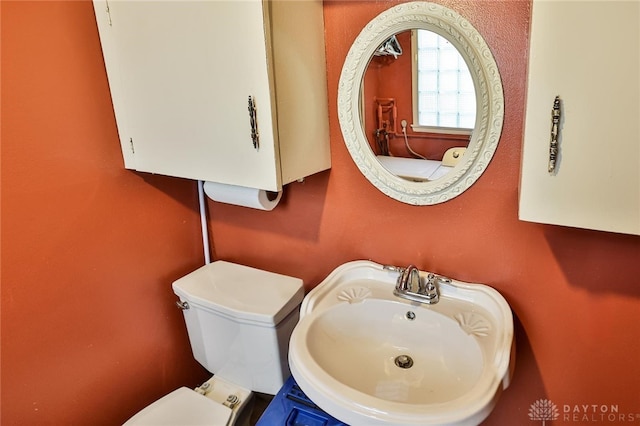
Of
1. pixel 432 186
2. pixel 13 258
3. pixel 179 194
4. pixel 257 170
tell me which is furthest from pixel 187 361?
pixel 432 186

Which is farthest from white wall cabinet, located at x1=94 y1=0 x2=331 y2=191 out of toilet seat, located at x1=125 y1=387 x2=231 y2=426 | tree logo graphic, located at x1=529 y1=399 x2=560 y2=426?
tree logo graphic, located at x1=529 y1=399 x2=560 y2=426

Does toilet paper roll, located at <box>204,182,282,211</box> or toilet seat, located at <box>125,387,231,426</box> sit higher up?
toilet paper roll, located at <box>204,182,282,211</box>

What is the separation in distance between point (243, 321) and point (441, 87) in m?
0.86

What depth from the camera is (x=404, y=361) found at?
3.78 feet

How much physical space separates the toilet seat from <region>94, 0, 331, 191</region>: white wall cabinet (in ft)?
2.41

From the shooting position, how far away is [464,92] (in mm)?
1068

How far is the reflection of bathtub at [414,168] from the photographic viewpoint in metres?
1.15

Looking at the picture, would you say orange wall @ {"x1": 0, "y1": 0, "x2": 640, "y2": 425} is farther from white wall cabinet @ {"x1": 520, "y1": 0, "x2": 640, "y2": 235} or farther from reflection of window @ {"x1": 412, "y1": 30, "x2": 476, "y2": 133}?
white wall cabinet @ {"x1": 520, "y1": 0, "x2": 640, "y2": 235}

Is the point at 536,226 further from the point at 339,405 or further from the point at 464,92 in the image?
the point at 339,405

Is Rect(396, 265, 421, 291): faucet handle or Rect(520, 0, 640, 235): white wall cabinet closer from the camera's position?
Rect(520, 0, 640, 235): white wall cabinet

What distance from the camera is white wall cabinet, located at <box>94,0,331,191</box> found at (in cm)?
103

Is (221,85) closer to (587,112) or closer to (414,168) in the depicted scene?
(414,168)

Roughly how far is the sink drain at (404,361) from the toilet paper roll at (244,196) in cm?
57

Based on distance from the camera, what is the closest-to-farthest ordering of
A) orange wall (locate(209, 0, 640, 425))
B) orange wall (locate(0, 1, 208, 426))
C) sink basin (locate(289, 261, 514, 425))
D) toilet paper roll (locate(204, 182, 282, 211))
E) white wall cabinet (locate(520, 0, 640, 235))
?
white wall cabinet (locate(520, 0, 640, 235)), sink basin (locate(289, 261, 514, 425)), orange wall (locate(209, 0, 640, 425)), orange wall (locate(0, 1, 208, 426)), toilet paper roll (locate(204, 182, 282, 211))
